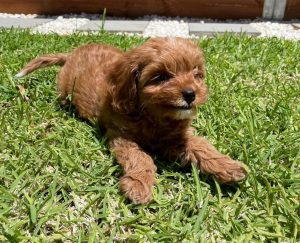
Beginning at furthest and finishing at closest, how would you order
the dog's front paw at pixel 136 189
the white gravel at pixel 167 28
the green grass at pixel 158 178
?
the white gravel at pixel 167 28 → the dog's front paw at pixel 136 189 → the green grass at pixel 158 178

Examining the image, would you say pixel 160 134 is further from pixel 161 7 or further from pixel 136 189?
pixel 161 7

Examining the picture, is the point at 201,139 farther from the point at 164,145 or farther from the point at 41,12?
the point at 41,12

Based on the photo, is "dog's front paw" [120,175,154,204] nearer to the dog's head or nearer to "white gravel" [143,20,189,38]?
the dog's head

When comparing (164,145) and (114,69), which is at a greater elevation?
(114,69)

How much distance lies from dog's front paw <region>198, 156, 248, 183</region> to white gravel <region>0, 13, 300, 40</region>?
3.73 metres

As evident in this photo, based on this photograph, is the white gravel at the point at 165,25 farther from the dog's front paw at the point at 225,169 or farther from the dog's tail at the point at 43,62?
the dog's front paw at the point at 225,169

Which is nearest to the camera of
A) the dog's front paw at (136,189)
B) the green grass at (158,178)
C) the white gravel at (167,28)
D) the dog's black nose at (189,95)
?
the green grass at (158,178)

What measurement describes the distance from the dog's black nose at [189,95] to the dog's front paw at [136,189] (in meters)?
0.47

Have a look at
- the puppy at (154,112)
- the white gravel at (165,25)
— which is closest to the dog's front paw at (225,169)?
the puppy at (154,112)

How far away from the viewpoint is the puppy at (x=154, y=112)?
2.30m

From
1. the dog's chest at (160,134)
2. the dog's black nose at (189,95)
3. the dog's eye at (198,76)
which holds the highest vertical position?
the dog's eye at (198,76)

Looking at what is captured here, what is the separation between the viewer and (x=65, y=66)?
348 centimetres

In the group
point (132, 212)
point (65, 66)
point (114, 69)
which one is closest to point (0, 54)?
point (65, 66)

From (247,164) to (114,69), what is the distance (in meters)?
0.98
